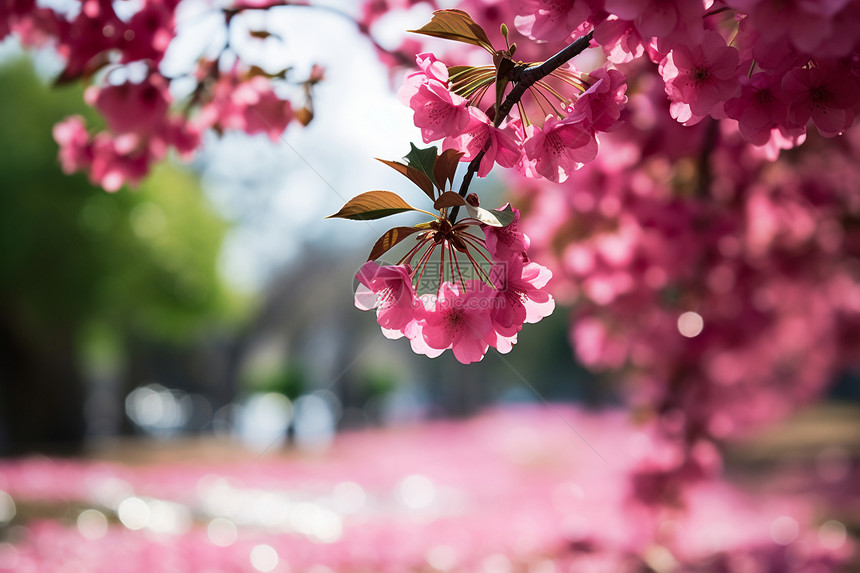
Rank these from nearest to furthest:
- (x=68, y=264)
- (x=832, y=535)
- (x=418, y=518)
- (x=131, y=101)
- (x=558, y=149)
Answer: (x=558, y=149) < (x=131, y=101) < (x=832, y=535) < (x=418, y=518) < (x=68, y=264)

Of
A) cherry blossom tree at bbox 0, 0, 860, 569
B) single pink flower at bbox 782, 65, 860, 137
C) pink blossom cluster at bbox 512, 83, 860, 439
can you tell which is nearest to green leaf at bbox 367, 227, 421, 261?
cherry blossom tree at bbox 0, 0, 860, 569

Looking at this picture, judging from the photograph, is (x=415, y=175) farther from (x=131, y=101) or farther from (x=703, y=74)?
(x=131, y=101)

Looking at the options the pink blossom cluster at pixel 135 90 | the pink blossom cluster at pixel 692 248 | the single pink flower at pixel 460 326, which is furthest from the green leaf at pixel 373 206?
the pink blossom cluster at pixel 692 248

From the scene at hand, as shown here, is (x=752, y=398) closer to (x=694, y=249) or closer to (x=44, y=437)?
(x=694, y=249)

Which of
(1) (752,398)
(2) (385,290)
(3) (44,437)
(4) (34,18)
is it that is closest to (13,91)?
(3) (44,437)

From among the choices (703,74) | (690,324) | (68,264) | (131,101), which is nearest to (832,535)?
(690,324)

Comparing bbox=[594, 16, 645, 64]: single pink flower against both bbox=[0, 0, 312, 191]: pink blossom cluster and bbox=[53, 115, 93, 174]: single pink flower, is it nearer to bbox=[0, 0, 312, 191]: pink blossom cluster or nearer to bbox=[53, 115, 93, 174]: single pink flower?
bbox=[0, 0, 312, 191]: pink blossom cluster

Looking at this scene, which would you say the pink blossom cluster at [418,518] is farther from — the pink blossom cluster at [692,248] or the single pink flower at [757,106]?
the single pink flower at [757,106]

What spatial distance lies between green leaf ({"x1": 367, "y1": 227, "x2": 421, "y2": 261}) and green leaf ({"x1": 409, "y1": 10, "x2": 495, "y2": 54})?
0.22 metres

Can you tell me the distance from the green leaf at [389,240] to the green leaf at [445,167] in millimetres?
54

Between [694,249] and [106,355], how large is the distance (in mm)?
13224

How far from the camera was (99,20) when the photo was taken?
5.14 ft

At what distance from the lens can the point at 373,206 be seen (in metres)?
0.71

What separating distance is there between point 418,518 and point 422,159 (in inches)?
185
